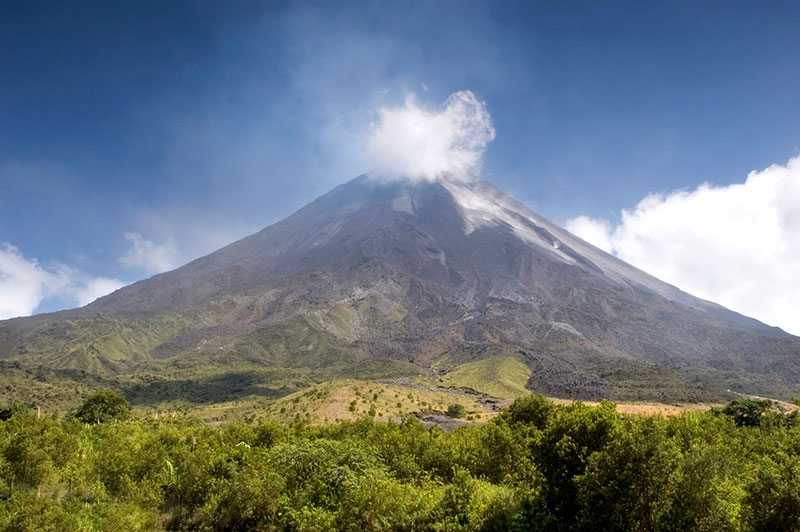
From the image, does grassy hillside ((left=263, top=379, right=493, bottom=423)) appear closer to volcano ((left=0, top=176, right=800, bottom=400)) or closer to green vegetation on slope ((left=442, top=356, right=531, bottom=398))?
green vegetation on slope ((left=442, top=356, right=531, bottom=398))

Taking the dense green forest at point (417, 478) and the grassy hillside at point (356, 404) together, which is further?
the grassy hillside at point (356, 404)

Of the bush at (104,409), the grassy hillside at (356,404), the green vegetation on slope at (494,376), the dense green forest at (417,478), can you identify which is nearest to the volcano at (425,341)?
the green vegetation on slope at (494,376)

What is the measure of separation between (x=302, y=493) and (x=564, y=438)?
431 inches

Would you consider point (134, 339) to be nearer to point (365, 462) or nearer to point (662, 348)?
point (365, 462)

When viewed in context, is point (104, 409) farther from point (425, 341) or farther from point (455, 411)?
point (425, 341)

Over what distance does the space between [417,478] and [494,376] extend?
257ft

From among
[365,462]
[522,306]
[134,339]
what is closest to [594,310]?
[522,306]

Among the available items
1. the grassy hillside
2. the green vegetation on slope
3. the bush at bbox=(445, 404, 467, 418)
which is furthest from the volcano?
the bush at bbox=(445, 404, 467, 418)

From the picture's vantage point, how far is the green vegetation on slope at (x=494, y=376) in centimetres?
8988

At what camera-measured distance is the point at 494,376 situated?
9631cm

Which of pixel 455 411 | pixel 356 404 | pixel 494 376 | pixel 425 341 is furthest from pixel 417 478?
pixel 425 341

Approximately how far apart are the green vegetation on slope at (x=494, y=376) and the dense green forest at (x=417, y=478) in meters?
62.2

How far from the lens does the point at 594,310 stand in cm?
18800

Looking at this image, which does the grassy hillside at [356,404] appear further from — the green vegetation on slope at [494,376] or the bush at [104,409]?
the green vegetation on slope at [494,376]
